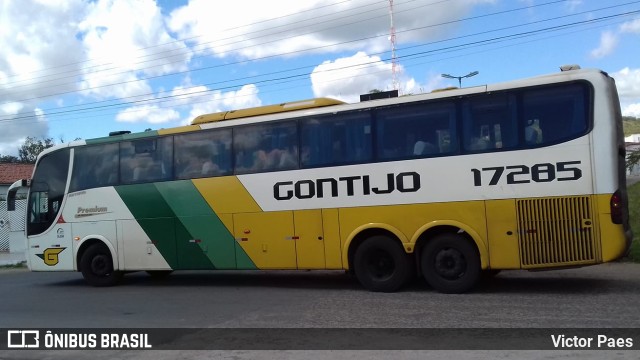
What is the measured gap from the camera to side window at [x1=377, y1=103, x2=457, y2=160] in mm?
9625

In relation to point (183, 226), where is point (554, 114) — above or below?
above

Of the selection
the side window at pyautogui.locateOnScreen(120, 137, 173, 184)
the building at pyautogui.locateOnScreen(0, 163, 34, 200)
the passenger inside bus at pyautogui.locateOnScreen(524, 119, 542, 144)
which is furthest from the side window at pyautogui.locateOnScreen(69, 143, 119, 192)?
the building at pyautogui.locateOnScreen(0, 163, 34, 200)

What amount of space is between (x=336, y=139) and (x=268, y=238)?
91.3 inches

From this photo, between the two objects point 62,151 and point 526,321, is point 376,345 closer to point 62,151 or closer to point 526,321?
point 526,321

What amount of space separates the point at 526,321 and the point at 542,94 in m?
3.66

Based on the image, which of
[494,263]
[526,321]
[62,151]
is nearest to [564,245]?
[494,263]

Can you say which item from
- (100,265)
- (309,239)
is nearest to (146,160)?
(100,265)

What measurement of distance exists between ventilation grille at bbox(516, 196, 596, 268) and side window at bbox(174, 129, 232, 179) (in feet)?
18.3

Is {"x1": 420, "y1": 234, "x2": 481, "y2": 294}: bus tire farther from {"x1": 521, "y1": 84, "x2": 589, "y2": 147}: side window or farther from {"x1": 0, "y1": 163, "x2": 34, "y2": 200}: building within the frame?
{"x1": 0, "y1": 163, "x2": 34, "y2": 200}: building

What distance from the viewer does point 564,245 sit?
880 cm

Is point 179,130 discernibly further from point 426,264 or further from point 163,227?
point 426,264

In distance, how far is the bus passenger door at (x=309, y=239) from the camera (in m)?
10.6

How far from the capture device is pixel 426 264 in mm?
9727

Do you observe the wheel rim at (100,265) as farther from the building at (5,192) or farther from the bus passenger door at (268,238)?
the building at (5,192)
